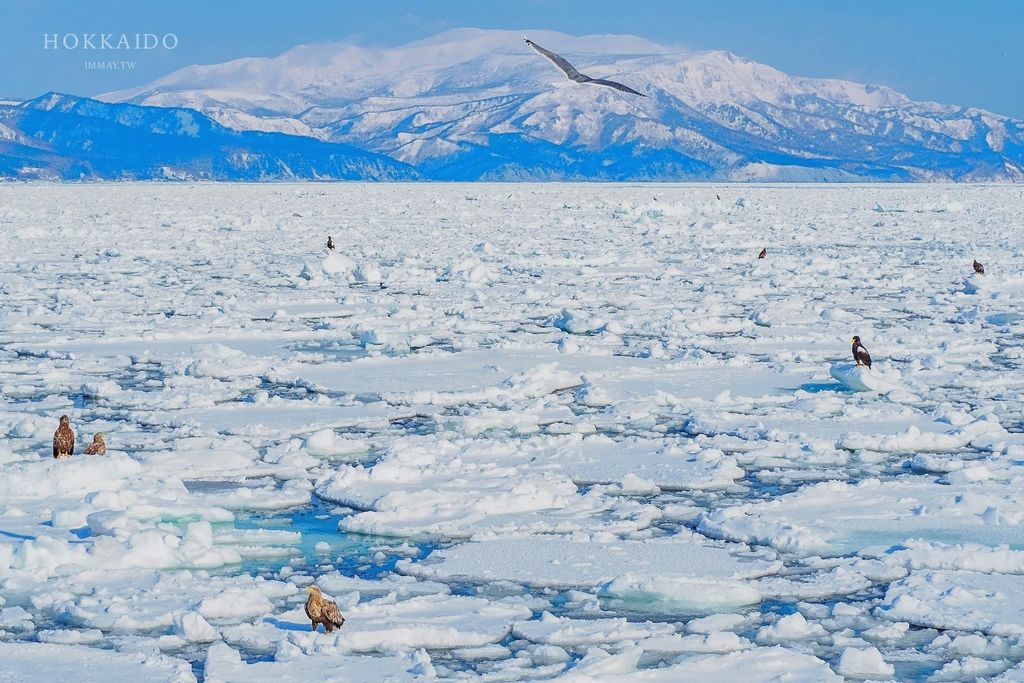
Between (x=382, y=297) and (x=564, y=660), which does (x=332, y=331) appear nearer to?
(x=382, y=297)

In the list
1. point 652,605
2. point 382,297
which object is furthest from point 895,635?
point 382,297

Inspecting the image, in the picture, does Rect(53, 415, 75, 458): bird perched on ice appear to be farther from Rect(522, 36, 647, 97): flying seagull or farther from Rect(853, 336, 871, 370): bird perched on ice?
Rect(853, 336, 871, 370): bird perched on ice

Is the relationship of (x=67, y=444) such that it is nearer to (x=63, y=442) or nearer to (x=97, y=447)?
(x=63, y=442)

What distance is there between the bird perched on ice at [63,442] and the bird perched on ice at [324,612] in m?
2.75

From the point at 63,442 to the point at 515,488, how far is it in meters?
2.39

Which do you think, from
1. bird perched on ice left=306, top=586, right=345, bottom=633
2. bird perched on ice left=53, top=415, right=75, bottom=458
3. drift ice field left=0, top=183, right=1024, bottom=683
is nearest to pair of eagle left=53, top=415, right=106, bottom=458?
bird perched on ice left=53, top=415, right=75, bottom=458

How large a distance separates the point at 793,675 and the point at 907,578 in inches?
43.7

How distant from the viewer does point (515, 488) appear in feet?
20.3

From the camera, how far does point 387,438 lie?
7551 millimetres

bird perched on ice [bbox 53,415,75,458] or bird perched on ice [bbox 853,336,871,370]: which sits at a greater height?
bird perched on ice [bbox 853,336,871,370]

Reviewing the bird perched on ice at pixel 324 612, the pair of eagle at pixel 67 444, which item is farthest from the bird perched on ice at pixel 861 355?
the bird perched on ice at pixel 324 612

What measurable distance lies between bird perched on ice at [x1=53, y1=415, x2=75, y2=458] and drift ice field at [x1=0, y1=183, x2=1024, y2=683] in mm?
230

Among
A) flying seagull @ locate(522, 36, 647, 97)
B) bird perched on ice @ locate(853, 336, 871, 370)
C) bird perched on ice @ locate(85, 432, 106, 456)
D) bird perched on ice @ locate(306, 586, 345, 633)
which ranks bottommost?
bird perched on ice @ locate(306, 586, 345, 633)

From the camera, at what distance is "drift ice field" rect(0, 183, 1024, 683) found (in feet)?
14.4
